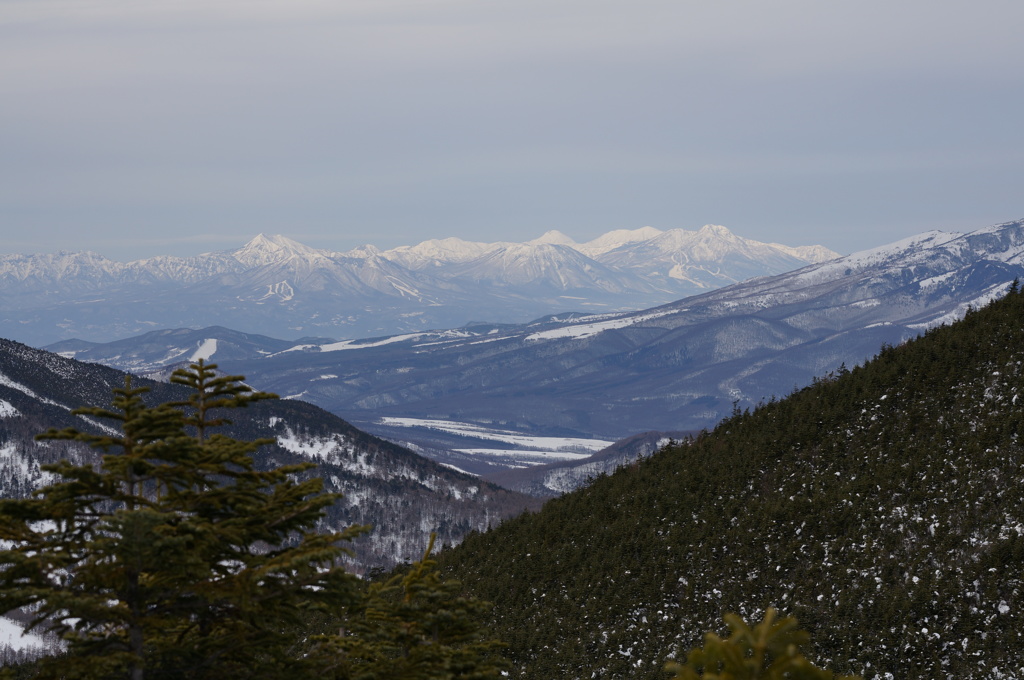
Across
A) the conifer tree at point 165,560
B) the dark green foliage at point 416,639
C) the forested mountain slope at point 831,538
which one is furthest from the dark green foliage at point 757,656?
the forested mountain slope at point 831,538

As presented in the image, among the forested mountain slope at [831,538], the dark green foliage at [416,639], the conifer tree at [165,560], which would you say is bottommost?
the forested mountain slope at [831,538]

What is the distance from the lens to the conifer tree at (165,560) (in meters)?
14.1

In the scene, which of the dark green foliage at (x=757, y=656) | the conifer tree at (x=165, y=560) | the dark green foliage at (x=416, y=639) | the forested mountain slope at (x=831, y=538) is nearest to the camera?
the dark green foliage at (x=757, y=656)

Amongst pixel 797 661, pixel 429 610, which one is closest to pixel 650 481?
pixel 429 610

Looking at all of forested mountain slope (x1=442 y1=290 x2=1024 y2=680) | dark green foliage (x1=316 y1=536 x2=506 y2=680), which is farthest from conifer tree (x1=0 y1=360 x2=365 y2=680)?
forested mountain slope (x1=442 y1=290 x2=1024 y2=680)

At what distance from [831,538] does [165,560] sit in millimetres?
32273

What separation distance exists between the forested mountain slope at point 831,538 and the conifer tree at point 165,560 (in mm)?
23005

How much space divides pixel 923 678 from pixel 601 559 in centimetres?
2012

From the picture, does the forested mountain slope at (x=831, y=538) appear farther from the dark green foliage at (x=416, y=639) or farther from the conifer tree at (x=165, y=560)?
the conifer tree at (x=165, y=560)

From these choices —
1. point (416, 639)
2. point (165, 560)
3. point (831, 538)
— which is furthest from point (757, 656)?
point (831, 538)

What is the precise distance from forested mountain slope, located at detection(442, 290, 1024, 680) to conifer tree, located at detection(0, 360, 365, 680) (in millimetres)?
23005

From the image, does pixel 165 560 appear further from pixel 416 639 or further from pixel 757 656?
pixel 757 656

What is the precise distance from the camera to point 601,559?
4700 cm

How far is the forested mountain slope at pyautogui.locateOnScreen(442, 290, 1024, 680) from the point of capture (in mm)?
31719
